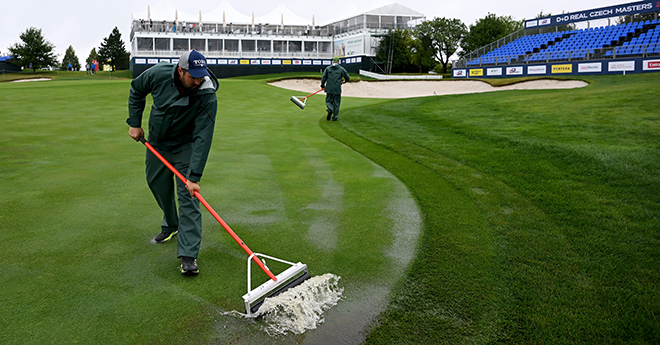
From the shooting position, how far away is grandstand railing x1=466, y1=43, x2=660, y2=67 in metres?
28.1

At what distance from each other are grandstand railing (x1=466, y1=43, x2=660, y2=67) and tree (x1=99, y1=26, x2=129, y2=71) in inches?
2782

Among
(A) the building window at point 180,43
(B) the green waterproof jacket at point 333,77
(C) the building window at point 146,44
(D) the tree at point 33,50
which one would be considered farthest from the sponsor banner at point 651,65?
(D) the tree at point 33,50

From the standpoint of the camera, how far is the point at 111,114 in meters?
15.5

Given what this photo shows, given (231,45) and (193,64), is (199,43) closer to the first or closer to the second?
(231,45)

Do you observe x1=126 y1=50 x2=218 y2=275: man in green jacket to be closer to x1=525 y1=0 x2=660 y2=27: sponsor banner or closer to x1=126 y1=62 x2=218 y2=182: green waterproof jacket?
x1=126 y1=62 x2=218 y2=182: green waterproof jacket

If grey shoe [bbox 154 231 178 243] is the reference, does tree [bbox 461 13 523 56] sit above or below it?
above

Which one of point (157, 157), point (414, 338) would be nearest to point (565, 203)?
point (414, 338)

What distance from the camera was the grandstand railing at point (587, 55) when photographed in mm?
28144

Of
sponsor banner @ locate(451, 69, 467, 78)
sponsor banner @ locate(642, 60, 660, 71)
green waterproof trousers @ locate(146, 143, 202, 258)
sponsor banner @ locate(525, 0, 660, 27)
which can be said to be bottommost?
green waterproof trousers @ locate(146, 143, 202, 258)

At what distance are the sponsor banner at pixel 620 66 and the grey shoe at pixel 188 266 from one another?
32.7m

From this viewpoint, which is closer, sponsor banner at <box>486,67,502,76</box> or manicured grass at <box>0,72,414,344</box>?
manicured grass at <box>0,72,414,344</box>

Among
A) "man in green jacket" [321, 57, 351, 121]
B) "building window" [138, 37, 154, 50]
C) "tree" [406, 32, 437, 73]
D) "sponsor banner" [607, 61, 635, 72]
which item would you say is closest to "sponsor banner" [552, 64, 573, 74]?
"sponsor banner" [607, 61, 635, 72]

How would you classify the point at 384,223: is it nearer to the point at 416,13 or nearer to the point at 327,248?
the point at 327,248

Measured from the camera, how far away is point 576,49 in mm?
33625
